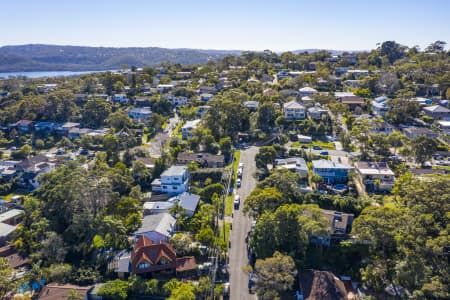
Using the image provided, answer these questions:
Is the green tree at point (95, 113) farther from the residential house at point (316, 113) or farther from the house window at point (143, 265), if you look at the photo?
the house window at point (143, 265)

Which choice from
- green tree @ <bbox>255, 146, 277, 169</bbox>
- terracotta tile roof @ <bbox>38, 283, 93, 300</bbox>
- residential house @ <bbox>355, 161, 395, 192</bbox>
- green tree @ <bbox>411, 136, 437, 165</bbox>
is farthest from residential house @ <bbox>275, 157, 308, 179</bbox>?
terracotta tile roof @ <bbox>38, 283, 93, 300</bbox>

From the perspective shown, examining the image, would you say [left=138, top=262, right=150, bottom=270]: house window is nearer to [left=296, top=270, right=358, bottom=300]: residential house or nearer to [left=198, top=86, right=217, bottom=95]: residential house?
[left=296, top=270, right=358, bottom=300]: residential house

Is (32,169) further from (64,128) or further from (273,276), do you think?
(273,276)

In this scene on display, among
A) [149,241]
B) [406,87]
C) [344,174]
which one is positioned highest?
[406,87]

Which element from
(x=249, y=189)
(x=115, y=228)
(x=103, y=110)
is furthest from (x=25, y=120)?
(x=249, y=189)

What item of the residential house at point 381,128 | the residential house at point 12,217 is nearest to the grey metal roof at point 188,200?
the residential house at point 12,217

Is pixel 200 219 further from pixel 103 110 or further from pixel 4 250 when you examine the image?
pixel 103 110

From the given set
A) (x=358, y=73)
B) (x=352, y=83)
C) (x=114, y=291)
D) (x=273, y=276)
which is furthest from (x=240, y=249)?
(x=358, y=73)
